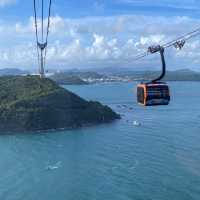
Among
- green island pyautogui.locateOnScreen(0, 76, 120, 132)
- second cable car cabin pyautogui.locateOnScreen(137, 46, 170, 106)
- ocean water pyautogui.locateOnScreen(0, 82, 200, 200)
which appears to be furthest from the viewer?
green island pyautogui.locateOnScreen(0, 76, 120, 132)

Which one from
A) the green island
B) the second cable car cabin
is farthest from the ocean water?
the second cable car cabin

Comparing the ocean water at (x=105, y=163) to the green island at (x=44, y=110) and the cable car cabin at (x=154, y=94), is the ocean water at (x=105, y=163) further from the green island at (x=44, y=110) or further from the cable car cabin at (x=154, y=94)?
the cable car cabin at (x=154, y=94)

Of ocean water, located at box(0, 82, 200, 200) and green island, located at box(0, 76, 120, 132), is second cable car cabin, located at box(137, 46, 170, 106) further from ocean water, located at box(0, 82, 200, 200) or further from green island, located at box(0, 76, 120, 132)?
green island, located at box(0, 76, 120, 132)

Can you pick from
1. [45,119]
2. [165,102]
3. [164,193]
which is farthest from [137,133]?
[165,102]

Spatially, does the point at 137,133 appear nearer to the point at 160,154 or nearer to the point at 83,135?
the point at 83,135

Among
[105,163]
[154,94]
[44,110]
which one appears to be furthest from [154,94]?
[44,110]

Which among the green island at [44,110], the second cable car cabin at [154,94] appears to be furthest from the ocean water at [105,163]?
the second cable car cabin at [154,94]

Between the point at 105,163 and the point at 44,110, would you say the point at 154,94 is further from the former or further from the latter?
the point at 44,110
